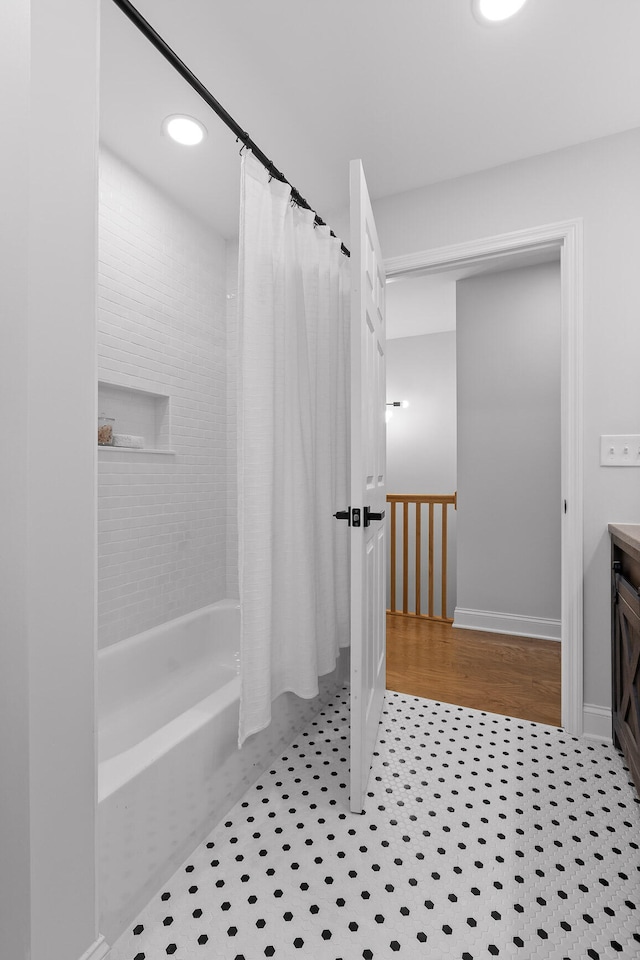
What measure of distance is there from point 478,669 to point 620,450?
1.47 m

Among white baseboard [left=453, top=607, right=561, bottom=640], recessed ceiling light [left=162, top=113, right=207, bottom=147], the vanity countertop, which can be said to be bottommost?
white baseboard [left=453, top=607, right=561, bottom=640]

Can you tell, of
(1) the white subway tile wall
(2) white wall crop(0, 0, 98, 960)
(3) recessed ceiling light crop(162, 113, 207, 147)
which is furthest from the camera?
(1) the white subway tile wall

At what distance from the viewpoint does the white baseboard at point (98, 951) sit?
0.95 meters

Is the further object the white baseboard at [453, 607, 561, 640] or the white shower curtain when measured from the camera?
the white baseboard at [453, 607, 561, 640]

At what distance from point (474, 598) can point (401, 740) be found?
5.54 ft

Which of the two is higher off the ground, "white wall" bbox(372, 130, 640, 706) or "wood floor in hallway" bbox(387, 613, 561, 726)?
"white wall" bbox(372, 130, 640, 706)

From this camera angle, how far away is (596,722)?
6.37ft

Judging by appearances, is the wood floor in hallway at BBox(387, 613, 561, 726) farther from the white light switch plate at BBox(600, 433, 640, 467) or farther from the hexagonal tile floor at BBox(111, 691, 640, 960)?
the white light switch plate at BBox(600, 433, 640, 467)

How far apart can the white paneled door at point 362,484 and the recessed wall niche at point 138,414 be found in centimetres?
115

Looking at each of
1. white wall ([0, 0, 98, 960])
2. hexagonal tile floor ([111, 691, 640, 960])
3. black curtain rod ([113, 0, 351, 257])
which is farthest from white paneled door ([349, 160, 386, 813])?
white wall ([0, 0, 98, 960])

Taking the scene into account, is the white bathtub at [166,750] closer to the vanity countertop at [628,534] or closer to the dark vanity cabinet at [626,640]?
the dark vanity cabinet at [626,640]

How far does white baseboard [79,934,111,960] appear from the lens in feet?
3.10

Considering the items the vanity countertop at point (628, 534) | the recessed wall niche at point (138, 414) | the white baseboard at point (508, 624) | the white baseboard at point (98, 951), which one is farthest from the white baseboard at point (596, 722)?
the recessed wall niche at point (138, 414)

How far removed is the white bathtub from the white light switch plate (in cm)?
161
